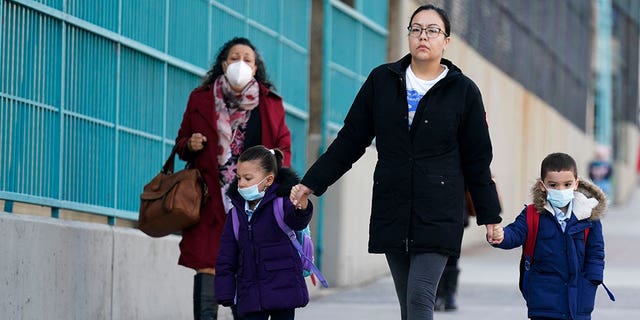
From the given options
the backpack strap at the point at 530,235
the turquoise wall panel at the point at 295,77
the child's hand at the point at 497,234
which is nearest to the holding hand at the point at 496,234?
the child's hand at the point at 497,234

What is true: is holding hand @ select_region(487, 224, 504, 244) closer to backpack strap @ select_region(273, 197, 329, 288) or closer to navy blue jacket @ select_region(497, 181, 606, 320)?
navy blue jacket @ select_region(497, 181, 606, 320)

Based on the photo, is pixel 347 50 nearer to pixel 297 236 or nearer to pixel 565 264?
pixel 565 264

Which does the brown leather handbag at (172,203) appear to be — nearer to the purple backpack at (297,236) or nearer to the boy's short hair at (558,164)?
the purple backpack at (297,236)

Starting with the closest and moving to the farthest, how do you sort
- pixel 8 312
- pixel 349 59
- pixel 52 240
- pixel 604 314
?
1. pixel 8 312
2. pixel 52 240
3. pixel 604 314
4. pixel 349 59

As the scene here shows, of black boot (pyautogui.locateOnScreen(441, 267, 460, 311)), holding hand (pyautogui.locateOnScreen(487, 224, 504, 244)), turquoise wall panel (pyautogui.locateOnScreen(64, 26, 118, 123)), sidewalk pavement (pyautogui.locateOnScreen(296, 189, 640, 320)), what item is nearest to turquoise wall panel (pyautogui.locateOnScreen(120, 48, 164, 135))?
turquoise wall panel (pyautogui.locateOnScreen(64, 26, 118, 123))

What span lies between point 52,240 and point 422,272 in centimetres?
259

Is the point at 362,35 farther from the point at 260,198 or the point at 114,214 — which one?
the point at 260,198

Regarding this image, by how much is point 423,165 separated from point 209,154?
211 centimetres

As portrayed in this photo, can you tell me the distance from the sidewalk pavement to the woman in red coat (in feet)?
11.0

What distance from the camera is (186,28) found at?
12.1m

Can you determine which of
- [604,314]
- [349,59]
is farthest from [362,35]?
[604,314]

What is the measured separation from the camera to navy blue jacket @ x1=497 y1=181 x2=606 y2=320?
836 cm

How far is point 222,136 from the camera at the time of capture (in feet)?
30.9

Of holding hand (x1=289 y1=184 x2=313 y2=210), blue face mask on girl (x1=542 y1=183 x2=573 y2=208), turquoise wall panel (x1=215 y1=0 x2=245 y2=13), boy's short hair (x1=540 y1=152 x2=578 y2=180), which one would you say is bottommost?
holding hand (x1=289 y1=184 x2=313 y2=210)
